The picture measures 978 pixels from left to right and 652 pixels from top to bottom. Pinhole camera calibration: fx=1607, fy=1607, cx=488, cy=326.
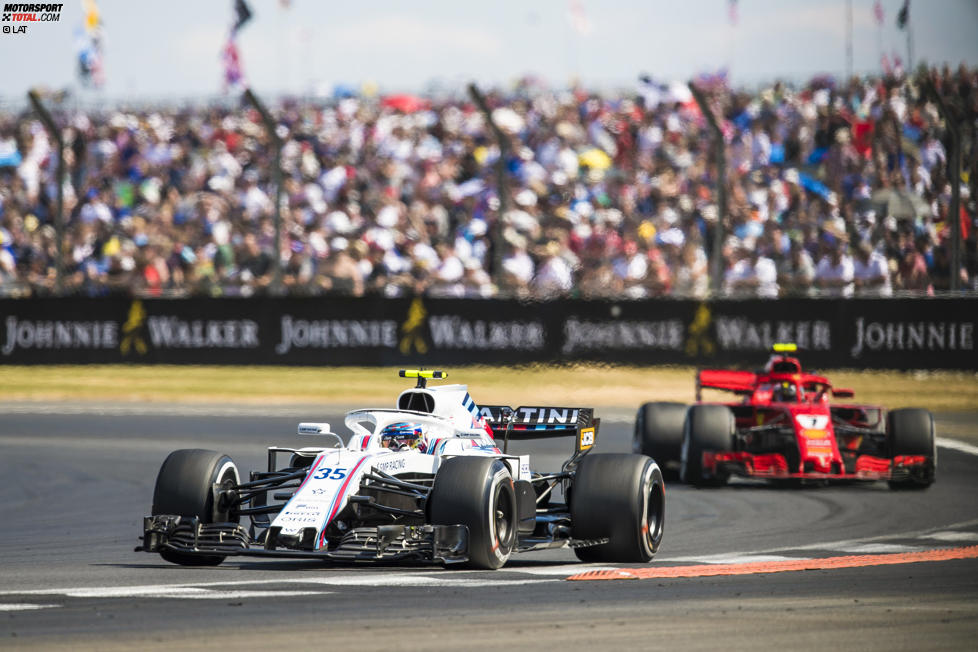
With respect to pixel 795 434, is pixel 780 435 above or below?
below

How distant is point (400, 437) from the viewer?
9.84 m

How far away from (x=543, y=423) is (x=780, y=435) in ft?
18.8

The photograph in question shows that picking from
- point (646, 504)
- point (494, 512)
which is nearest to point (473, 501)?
point (494, 512)

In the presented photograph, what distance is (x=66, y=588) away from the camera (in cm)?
816

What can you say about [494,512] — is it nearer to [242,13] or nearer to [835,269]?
[835,269]

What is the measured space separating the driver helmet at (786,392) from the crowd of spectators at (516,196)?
29.7 ft

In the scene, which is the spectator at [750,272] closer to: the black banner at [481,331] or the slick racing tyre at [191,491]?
the black banner at [481,331]

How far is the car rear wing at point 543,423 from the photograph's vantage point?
11.0 metres

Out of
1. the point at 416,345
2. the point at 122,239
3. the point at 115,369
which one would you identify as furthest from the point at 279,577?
the point at 122,239

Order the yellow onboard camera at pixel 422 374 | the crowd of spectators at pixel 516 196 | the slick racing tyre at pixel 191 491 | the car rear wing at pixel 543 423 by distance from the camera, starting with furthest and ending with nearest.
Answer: the crowd of spectators at pixel 516 196, the car rear wing at pixel 543 423, the yellow onboard camera at pixel 422 374, the slick racing tyre at pixel 191 491

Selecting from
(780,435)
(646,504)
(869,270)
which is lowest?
(780,435)

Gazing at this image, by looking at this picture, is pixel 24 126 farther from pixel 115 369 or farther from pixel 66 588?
pixel 66 588

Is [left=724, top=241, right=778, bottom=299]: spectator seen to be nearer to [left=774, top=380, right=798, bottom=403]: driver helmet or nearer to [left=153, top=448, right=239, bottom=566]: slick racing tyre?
[left=774, top=380, right=798, bottom=403]: driver helmet

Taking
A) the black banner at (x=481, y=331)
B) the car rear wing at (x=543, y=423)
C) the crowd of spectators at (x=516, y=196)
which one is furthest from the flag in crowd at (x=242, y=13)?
the car rear wing at (x=543, y=423)
